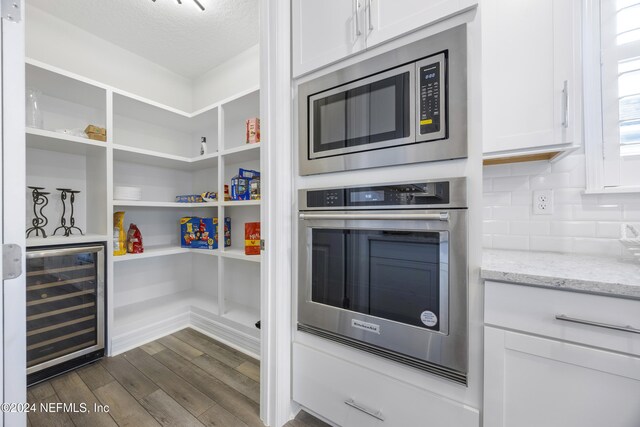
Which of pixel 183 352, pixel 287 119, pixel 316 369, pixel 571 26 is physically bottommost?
pixel 183 352

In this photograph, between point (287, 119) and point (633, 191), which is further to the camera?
point (287, 119)

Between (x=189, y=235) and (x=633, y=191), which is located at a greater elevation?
(x=633, y=191)

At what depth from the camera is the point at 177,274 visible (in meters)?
2.71

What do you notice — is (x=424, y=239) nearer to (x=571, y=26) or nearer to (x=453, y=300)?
(x=453, y=300)

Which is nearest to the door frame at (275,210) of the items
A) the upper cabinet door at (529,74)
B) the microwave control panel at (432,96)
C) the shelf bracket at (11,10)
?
the microwave control panel at (432,96)

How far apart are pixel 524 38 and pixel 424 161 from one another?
2.37 feet

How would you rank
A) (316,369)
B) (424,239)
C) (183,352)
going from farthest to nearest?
(183,352), (316,369), (424,239)

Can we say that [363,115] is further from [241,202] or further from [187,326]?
[187,326]

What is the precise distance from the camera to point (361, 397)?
3.59 ft

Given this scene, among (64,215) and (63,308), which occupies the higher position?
(64,215)

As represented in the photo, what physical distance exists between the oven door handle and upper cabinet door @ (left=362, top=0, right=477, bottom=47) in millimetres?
705

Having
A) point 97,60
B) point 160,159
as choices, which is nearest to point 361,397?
point 160,159

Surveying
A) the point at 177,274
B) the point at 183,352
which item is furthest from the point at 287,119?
the point at 177,274

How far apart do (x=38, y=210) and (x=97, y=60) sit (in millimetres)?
1323
